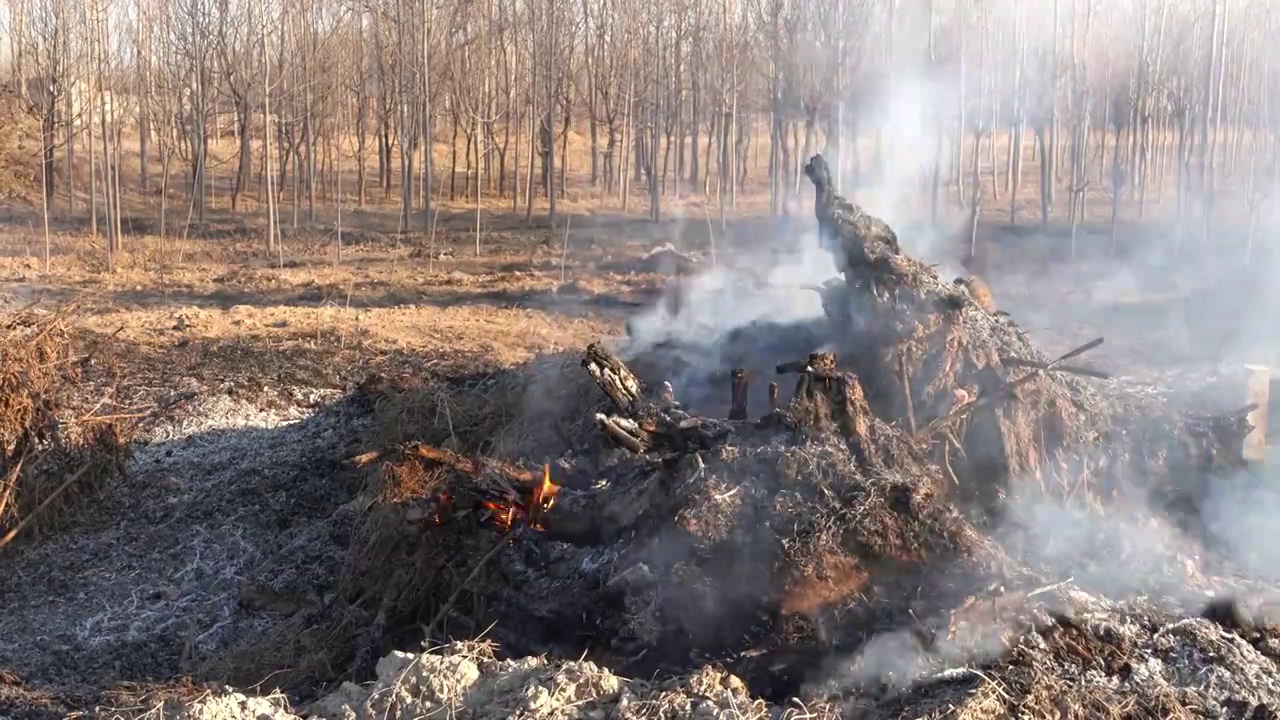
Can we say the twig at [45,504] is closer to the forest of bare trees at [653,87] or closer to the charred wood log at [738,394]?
the charred wood log at [738,394]

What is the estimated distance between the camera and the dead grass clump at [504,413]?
9.26m

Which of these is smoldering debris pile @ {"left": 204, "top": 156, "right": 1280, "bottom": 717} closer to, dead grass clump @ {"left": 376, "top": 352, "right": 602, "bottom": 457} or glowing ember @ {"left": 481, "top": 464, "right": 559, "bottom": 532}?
glowing ember @ {"left": 481, "top": 464, "right": 559, "bottom": 532}

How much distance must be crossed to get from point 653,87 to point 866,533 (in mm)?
26502

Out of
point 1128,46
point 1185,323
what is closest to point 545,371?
point 1185,323

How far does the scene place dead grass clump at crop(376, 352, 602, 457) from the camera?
9.26 meters

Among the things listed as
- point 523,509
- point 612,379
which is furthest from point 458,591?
point 612,379

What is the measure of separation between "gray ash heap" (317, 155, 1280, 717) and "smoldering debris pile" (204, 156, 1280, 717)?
16 mm

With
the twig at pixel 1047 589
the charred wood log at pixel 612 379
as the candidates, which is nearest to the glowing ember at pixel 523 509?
the charred wood log at pixel 612 379

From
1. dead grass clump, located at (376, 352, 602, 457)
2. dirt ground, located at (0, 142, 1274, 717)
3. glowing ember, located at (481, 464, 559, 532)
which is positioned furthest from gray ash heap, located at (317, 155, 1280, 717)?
dirt ground, located at (0, 142, 1274, 717)

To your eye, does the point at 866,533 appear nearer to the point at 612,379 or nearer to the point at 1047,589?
the point at 1047,589

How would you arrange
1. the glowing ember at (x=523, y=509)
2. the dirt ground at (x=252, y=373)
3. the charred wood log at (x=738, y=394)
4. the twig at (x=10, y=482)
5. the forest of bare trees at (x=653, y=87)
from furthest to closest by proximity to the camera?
the forest of bare trees at (x=653, y=87) < the twig at (x=10, y=482) < the charred wood log at (x=738, y=394) < the dirt ground at (x=252, y=373) < the glowing ember at (x=523, y=509)

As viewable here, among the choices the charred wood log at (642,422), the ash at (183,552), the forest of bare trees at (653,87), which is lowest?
the ash at (183,552)

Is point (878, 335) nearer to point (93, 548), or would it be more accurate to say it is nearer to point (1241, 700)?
point (1241, 700)

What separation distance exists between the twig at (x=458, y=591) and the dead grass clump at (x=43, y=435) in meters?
3.82
